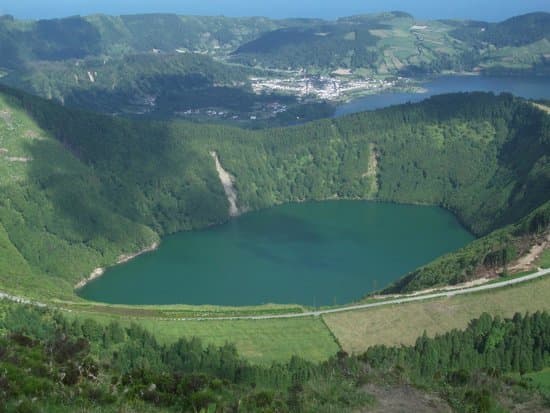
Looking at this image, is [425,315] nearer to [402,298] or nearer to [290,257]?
[402,298]

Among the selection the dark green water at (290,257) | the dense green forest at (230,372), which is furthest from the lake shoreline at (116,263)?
the dense green forest at (230,372)

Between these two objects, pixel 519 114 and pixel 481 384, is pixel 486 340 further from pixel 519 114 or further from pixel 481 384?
pixel 519 114

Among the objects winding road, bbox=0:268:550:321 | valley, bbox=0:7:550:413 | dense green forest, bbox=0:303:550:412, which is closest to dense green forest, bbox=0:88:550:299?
valley, bbox=0:7:550:413

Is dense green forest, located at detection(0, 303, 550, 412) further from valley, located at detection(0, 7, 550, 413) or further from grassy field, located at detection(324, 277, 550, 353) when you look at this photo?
grassy field, located at detection(324, 277, 550, 353)

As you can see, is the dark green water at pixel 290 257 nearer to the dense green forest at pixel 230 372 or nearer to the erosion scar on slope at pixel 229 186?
the erosion scar on slope at pixel 229 186

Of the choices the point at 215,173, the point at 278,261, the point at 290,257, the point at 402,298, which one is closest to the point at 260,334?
the point at 402,298

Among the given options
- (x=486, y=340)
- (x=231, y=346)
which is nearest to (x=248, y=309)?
(x=231, y=346)
